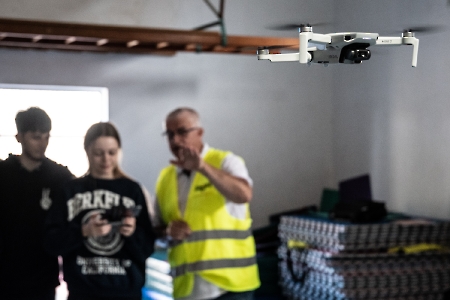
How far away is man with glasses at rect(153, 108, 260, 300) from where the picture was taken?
364 centimetres

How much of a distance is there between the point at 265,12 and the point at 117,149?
3.50 meters

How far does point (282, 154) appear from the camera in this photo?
22.0ft

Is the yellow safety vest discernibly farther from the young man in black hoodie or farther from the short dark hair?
the short dark hair

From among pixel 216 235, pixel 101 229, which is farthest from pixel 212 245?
pixel 101 229

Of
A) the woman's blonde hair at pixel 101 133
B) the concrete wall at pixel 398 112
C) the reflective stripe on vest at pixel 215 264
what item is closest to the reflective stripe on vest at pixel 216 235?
the reflective stripe on vest at pixel 215 264

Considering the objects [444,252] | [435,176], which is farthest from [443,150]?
[444,252]

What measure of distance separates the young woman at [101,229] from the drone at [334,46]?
1882mm

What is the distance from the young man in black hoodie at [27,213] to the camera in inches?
137

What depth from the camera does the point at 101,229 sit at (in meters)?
3.37

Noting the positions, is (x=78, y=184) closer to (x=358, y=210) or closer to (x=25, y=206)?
(x=25, y=206)

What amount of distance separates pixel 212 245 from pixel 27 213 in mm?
1019

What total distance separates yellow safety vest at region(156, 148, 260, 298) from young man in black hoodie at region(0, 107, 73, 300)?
714 mm

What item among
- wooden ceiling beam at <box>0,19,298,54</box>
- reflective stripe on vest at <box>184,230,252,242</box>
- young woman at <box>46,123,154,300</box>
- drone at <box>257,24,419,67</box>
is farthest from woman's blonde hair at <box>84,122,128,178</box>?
drone at <box>257,24,419,67</box>

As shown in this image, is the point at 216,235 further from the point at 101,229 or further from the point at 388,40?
the point at 388,40
